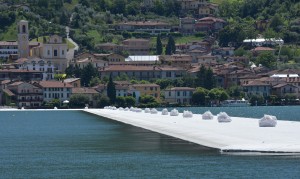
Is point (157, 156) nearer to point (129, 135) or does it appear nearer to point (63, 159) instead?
point (63, 159)

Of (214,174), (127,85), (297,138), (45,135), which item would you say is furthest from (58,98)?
(214,174)

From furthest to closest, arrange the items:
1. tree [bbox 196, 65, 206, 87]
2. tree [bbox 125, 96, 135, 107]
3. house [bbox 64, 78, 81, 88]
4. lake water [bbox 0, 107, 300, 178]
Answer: tree [bbox 196, 65, 206, 87], house [bbox 64, 78, 81, 88], tree [bbox 125, 96, 135, 107], lake water [bbox 0, 107, 300, 178]

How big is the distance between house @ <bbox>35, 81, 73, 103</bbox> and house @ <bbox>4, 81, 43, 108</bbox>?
1174 millimetres

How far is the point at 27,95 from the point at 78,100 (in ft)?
29.1

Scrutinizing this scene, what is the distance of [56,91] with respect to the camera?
615ft

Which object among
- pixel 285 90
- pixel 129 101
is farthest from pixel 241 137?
pixel 285 90

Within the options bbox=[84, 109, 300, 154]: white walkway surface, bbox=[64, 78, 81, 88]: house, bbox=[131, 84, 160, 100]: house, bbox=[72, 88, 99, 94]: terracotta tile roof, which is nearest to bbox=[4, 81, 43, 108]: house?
bbox=[72, 88, 99, 94]: terracotta tile roof

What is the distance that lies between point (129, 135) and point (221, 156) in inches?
1068

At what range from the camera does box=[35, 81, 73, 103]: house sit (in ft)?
613

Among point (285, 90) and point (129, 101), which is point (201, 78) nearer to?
point (285, 90)

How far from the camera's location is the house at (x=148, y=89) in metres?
192

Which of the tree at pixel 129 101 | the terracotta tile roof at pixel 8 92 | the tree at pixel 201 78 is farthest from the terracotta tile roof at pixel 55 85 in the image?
the tree at pixel 201 78

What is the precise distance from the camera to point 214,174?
44844mm

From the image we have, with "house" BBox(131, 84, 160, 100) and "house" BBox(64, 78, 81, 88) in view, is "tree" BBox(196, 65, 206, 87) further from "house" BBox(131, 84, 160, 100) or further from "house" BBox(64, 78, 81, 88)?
"house" BBox(64, 78, 81, 88)
